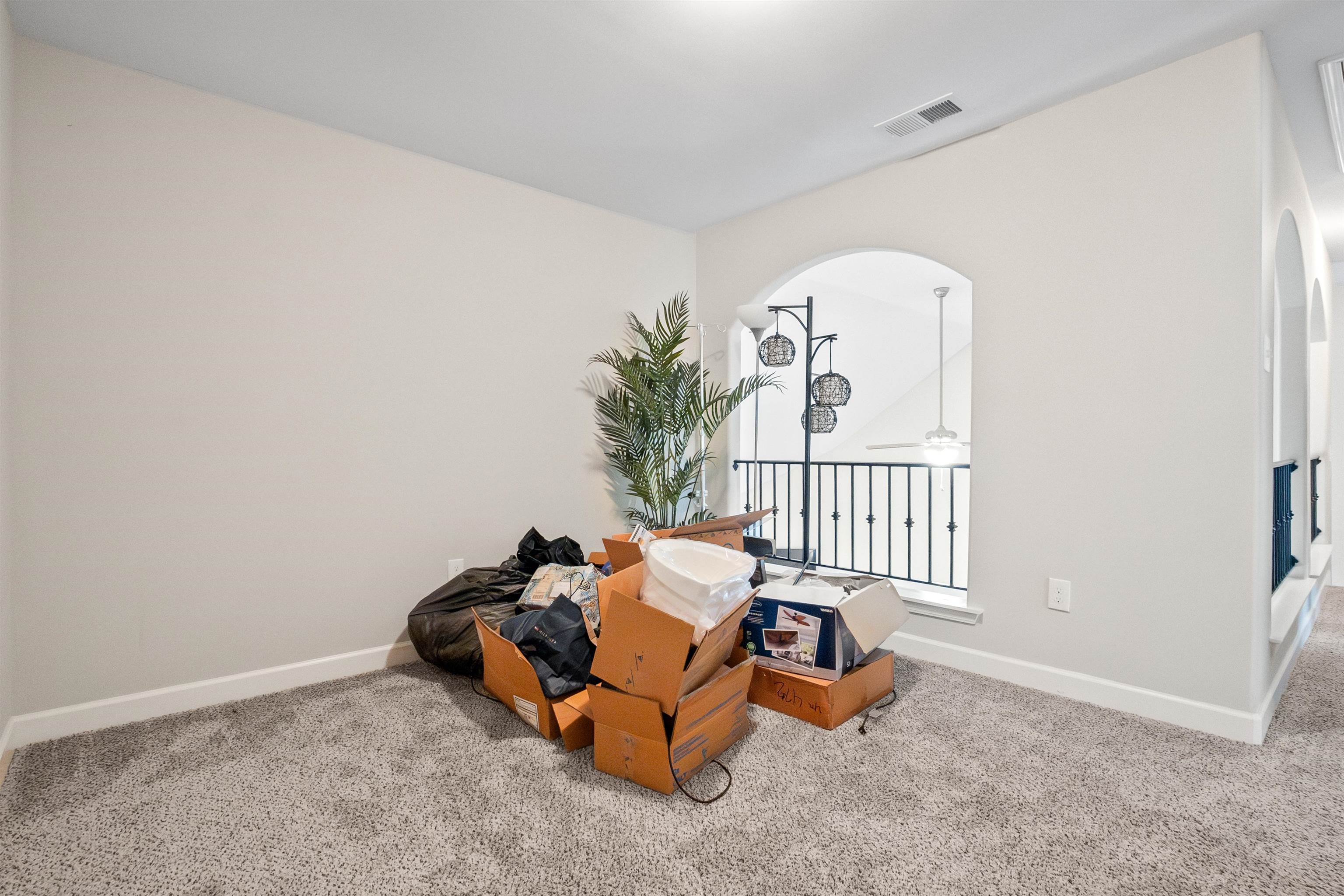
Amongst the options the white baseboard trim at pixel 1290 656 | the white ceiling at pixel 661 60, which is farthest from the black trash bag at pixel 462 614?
the white baseboard trim at pixel 1290 656

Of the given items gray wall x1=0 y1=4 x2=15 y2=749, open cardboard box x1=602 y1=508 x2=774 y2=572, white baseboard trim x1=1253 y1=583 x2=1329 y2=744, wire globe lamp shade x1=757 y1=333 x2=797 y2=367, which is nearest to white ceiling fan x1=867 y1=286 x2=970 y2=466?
wire globe lamp shade x1=757 y1=333 x2=797 y2=367

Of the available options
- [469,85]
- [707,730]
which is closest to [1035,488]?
[707,730]

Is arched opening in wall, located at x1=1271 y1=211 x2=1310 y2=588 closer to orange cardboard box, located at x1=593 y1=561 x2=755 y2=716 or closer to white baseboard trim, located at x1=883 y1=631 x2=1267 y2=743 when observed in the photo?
white baseboard trim, located at x1=883 y1=631 x2=1267 y2=743

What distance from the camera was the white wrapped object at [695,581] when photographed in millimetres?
1687

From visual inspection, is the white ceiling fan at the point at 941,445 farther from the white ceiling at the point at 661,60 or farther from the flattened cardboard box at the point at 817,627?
the flattened cardboard box at the point at 817,627

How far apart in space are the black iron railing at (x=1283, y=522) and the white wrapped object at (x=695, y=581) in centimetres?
211

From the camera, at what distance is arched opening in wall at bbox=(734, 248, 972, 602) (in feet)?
17.2

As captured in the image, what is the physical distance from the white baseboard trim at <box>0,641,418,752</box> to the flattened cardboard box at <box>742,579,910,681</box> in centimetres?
166

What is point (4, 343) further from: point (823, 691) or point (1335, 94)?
point (1335, 94)

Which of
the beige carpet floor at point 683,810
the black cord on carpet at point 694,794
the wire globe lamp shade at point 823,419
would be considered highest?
the wire globe lamp shade at point 823,419

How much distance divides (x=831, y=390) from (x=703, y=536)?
6.65 feet

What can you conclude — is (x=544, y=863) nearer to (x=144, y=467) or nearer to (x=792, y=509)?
(x=144, y=467)

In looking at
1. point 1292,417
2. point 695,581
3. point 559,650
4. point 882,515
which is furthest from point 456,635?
point 882,515

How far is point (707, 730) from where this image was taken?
181 centimetres
